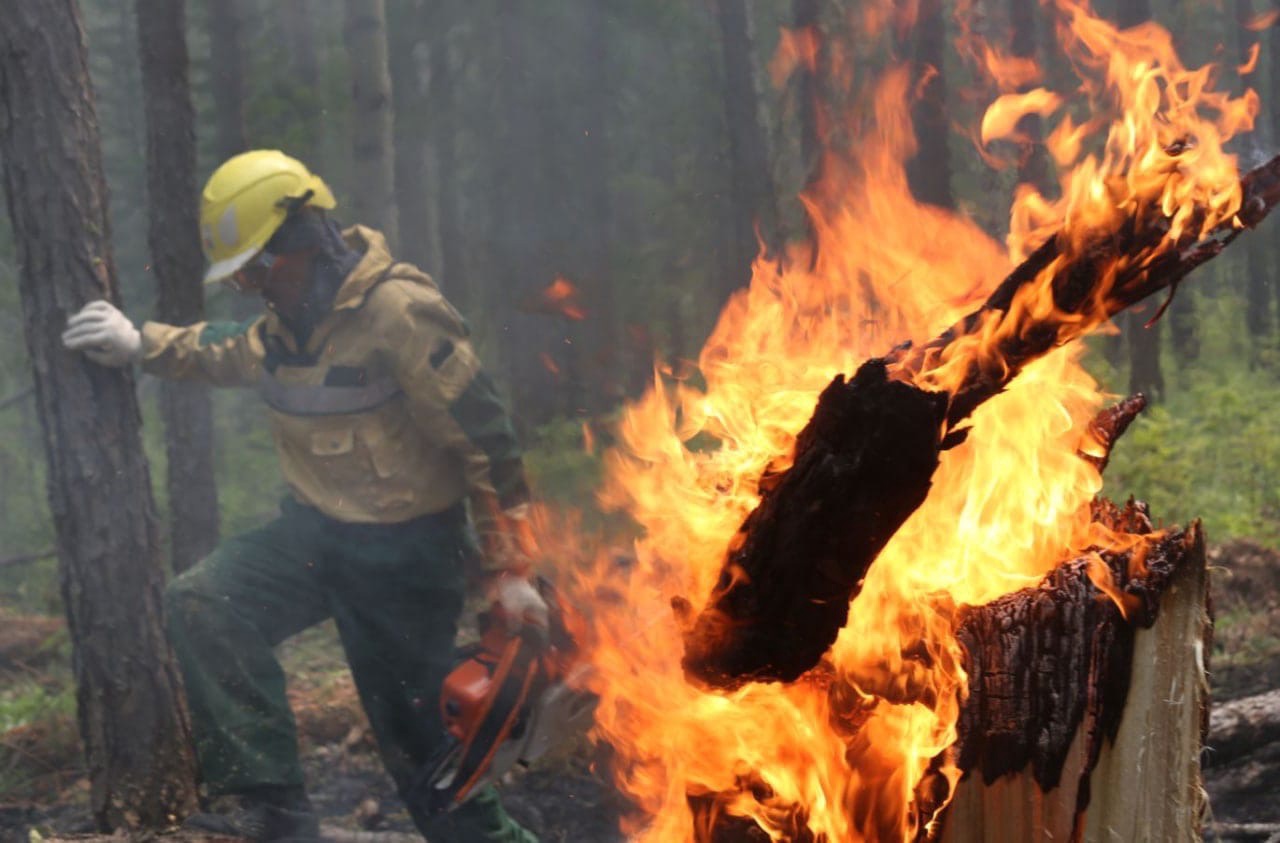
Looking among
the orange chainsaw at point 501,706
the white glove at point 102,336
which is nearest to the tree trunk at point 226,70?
the white glove at point 102,336

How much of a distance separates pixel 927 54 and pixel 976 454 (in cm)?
881

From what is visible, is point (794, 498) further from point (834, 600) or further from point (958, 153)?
point (958, 153)

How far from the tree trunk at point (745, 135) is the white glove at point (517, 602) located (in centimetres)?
957

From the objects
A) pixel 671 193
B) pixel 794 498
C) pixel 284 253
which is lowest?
pixel 794 498

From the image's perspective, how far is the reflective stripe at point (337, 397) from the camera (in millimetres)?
4809

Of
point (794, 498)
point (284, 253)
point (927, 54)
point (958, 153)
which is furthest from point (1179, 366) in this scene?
point (794, 498)

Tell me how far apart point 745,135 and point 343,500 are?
10.0 m

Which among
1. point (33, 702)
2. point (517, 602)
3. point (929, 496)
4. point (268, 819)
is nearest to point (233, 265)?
point (517, 602)

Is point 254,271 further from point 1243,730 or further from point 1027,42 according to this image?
point 1027,42

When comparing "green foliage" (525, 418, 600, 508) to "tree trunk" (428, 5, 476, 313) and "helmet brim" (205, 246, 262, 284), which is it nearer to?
"tree trunk" (428, 5, 476, 313)

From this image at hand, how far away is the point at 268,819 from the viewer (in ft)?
15.1

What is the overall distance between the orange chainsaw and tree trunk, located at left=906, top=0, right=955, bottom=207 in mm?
7473

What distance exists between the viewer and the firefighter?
4633mm

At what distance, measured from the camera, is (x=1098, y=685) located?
105 inches
